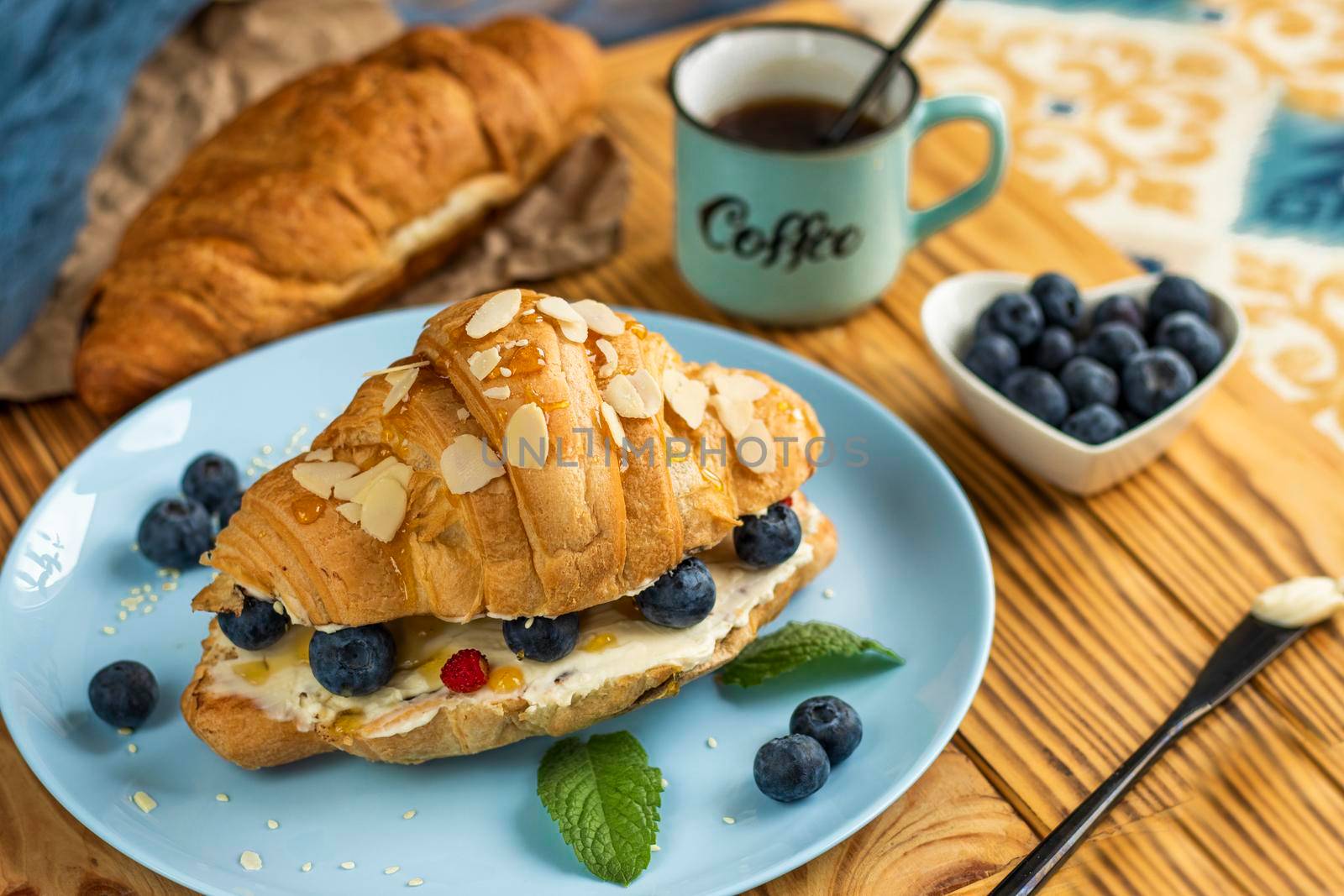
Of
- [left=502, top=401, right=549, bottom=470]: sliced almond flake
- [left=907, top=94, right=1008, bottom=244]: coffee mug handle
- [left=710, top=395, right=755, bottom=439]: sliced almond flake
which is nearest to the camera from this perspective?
[left=502, top=401, right=549, bottom=470]: sliced almond flake

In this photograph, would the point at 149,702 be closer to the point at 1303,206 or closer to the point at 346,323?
the point at 346,323

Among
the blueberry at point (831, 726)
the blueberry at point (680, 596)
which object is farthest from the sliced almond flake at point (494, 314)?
the blueberry at point (831, 726)

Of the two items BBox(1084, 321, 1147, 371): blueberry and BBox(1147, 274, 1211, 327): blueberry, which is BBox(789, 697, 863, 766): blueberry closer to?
BBox(1084, 321, 1147, 371): blueberry

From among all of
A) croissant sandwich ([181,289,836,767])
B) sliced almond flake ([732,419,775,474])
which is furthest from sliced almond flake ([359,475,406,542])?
sliced almond flake ([732,419,775,474])

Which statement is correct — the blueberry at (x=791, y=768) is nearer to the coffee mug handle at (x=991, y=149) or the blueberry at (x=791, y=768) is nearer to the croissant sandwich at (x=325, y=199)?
the coffee mug handle at (x=991, y=149)

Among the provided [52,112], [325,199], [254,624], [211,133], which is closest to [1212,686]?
[254,624]
